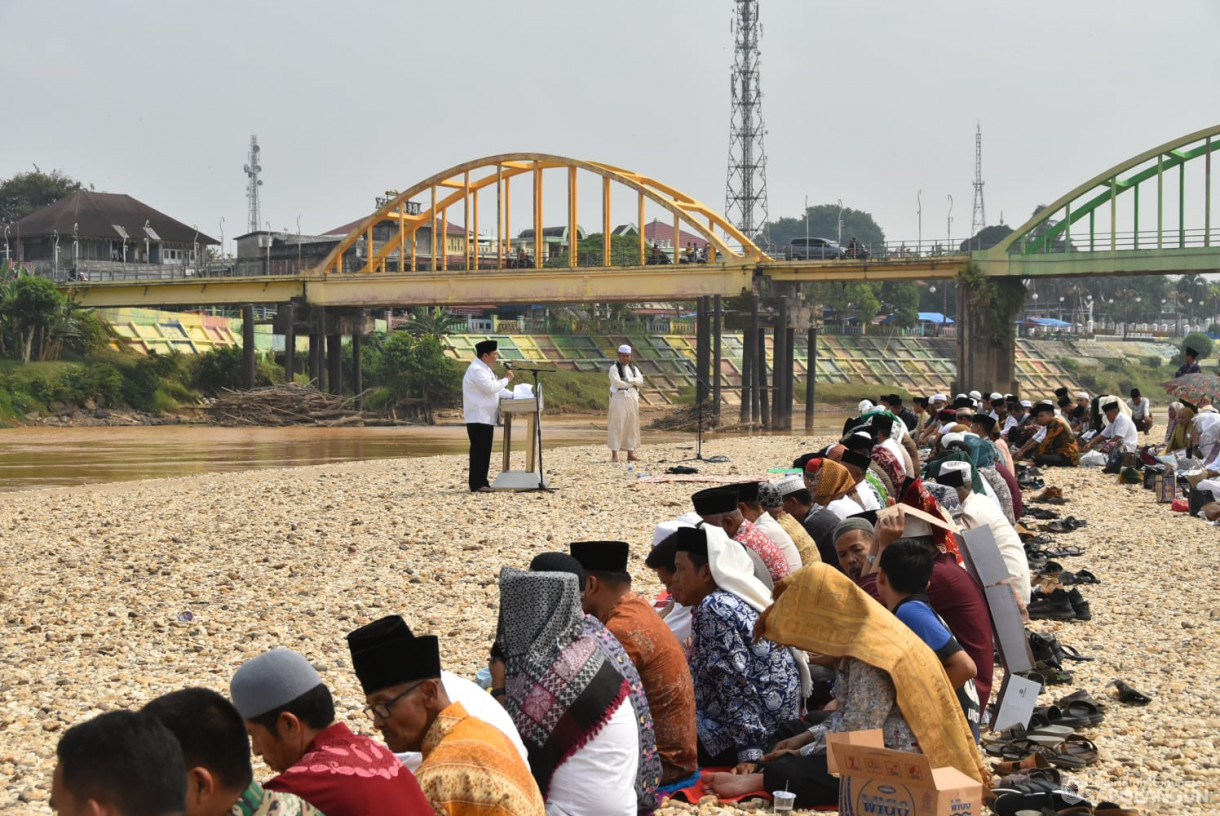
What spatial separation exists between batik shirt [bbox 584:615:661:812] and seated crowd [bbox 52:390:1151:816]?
0.04 ft

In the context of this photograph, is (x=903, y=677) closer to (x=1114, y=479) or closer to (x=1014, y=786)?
(x=1014, y=786)

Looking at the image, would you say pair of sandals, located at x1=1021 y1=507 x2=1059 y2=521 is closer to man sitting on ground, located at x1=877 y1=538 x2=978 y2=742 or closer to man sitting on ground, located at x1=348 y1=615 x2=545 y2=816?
man sitting on ground, located at x1=877 y1=538 x2=978 y2=742

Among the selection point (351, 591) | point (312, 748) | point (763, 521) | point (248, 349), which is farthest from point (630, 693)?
point (248, 349)

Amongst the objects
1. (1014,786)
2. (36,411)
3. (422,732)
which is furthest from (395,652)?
(36,411)

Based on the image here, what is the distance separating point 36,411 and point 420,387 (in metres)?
10.6

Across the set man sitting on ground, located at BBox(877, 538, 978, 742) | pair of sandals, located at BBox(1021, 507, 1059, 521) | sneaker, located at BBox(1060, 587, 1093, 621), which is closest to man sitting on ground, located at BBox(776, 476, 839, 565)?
sneaker, located at BBox(1060, 587, 1093, 621)

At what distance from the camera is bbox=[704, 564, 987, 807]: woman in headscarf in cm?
439

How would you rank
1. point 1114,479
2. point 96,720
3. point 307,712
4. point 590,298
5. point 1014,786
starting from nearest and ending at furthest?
point 96,720 → point 307,712 → point 1014,786 → point 1114,479 → point 590,298

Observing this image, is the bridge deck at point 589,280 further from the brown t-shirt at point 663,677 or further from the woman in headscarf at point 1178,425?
the brown t-shirt at point 663,677

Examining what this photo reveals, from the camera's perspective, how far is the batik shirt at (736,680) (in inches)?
204

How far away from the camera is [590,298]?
119 ft

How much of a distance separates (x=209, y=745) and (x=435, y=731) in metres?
0.76

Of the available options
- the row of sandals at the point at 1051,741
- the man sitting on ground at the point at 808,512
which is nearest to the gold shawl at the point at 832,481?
the man sitting on ground at the point at 808,512

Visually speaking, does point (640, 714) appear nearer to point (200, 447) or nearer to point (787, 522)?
point (787, 522)
